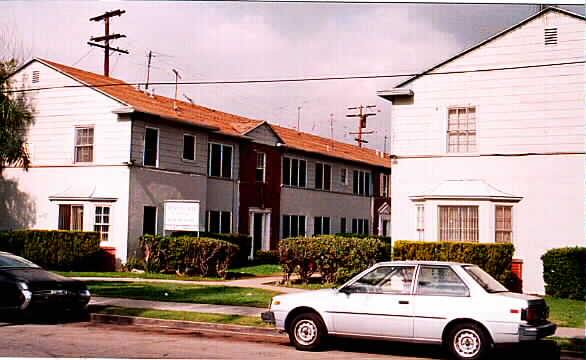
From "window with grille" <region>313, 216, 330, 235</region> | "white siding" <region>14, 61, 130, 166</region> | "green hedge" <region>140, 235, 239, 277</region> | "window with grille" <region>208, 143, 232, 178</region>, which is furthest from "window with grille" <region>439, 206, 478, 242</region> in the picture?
"window with grille" <region>313, 216, 330, 235</region>

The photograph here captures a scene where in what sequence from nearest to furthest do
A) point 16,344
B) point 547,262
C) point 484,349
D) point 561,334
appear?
point 484,349, point 16,344, point 561,334, point 547,262

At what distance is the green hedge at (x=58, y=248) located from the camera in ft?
86.8

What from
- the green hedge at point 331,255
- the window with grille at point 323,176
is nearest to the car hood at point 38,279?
the green hedge at point 331,255

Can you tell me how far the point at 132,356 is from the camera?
35.1 feet

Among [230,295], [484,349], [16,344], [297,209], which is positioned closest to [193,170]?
[297,209]

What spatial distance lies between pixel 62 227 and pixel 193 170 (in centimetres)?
587

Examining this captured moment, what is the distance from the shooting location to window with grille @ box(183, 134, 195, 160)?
30.5m

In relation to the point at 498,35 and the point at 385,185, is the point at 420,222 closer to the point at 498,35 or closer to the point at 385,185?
Answer: the point at 498,35

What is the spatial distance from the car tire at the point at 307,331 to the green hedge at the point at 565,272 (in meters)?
10.8

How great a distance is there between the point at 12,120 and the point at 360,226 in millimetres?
23400

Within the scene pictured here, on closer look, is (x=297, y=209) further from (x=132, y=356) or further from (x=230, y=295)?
(x=132, y=356)

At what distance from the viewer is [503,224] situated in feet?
72.4

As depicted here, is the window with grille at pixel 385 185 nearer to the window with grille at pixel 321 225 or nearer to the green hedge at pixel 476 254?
the window with grille at pixel 321 225

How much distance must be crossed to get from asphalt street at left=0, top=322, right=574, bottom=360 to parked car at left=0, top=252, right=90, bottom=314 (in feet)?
2.80
